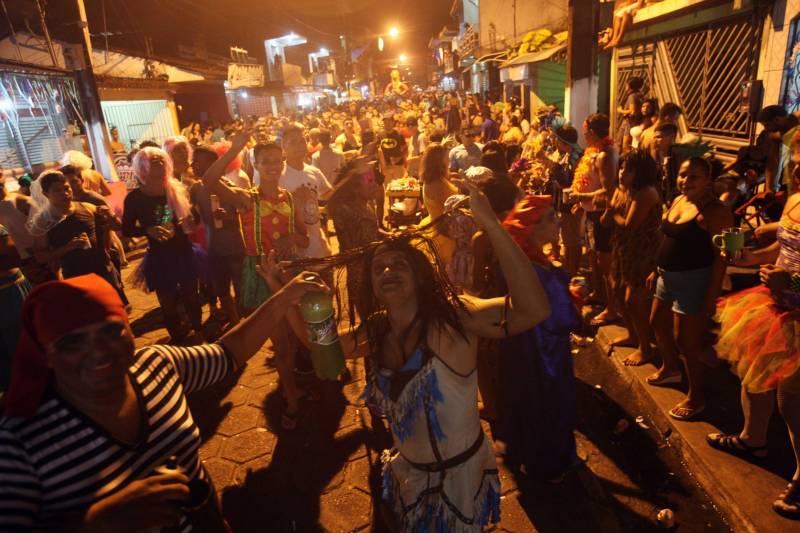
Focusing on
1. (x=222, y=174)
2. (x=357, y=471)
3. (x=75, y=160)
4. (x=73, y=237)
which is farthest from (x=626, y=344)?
(x=75, y=160)

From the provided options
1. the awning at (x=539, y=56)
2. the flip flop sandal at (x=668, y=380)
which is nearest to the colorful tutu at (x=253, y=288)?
the flip flop sandal at (x=668, y=380)

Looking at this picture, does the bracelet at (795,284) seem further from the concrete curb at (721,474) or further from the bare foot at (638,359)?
the bare foot at (638,359)

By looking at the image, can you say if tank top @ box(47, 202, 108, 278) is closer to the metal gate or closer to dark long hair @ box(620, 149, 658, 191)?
dark long hair @ box(620, 149, 658, 191)

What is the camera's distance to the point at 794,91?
20.8 feet

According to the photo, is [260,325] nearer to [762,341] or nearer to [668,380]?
[762,341]

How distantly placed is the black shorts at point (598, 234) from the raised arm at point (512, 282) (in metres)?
3.66

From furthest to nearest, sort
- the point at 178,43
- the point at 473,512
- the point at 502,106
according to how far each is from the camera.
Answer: the point at 178,43 < the point at 502,106 < the point at 473,512

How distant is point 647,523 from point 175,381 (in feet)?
9.55

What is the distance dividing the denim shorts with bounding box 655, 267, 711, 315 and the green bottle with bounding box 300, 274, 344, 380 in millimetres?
2809

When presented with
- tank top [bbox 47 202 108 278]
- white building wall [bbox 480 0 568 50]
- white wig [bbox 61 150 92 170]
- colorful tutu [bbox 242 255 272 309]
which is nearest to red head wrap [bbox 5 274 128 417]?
colorful tutu [bbox 242 255 272 309]

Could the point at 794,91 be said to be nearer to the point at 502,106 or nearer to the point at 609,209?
the point at 609,209

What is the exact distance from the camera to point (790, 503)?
2.82 meters

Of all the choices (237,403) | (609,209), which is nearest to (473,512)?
(237,403)

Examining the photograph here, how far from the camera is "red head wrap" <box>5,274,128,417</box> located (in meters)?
1.50
